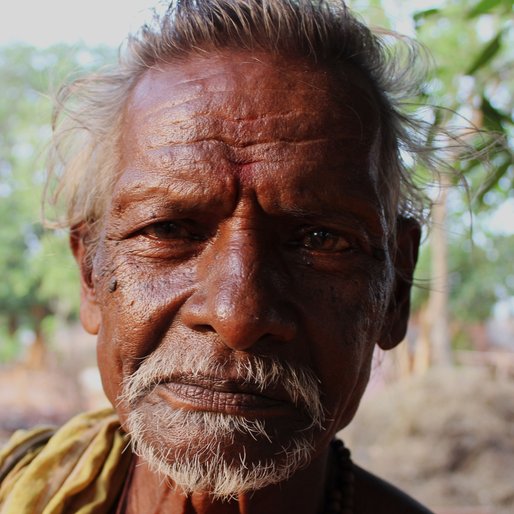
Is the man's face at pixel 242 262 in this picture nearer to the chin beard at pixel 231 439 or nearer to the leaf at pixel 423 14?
the chin beard at pixel 231 439

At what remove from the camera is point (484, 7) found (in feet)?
7.41

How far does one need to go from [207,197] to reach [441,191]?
3.73 ft

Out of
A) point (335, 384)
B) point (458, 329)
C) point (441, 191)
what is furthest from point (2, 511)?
point (458, 329)

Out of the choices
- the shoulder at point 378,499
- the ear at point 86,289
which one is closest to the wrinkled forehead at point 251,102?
the ear at point 86,289

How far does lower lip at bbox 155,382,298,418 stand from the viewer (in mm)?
1452

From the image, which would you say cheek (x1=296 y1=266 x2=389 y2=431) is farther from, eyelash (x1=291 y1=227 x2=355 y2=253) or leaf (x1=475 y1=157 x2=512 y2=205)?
leaf (x1=475 y1=157 x2=512 y2=205)

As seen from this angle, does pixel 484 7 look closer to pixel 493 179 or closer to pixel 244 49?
pixel 493 179

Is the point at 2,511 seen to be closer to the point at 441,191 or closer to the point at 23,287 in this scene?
the point at 441,191

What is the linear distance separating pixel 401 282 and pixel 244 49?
0.82 meters

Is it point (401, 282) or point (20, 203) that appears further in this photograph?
point (20, 203)

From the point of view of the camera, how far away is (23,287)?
18.8m

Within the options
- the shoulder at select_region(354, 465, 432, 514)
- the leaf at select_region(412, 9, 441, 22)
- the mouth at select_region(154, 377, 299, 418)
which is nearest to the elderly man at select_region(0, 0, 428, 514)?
the mouth at select_region(154, 377, 299, 418)

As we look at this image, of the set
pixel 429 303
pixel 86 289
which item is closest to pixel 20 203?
pixel 429 303

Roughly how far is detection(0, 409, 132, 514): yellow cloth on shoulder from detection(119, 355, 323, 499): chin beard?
18.3 inches
